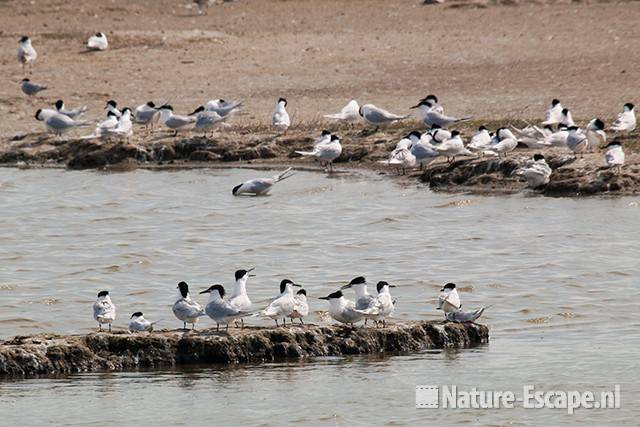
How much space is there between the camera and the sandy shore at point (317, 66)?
728 inches

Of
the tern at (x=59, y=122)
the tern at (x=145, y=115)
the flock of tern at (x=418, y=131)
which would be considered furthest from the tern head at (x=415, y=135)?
the tern at (x=59, y=122)

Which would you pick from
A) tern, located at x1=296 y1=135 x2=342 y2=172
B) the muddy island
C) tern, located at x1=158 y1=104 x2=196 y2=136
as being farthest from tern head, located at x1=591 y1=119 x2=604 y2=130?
the muddy island

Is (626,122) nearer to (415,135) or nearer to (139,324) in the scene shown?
(415,135)

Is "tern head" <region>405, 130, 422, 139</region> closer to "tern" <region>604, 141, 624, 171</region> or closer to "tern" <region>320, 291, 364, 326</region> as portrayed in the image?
"tern" <region>604, 141, 624, 171</region>

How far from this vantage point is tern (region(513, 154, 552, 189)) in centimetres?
1570

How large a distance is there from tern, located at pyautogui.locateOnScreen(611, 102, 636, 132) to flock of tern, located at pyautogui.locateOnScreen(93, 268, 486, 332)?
681 cm

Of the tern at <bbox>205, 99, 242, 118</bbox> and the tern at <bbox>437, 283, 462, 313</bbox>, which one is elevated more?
the tern at <bbox>205, 99, 242, 118</bbox>

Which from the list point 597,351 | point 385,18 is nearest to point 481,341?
point 597,351

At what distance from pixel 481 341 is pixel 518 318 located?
91cm

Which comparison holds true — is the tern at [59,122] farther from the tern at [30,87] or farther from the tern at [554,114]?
the tern at [554,114]

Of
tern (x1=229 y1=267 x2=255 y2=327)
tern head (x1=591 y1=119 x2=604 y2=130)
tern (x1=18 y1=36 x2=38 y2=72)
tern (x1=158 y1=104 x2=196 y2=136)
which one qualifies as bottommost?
tern (x1=229 y1=267 x2=255 y2=327)

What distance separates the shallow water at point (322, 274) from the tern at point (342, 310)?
50 centimetres

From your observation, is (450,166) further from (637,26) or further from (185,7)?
(185,7)

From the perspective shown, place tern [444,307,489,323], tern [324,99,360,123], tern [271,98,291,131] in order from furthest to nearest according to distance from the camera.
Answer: tern [324,99,360,123]
tern [271,98,291,131]
tern [444,307,489,323]
